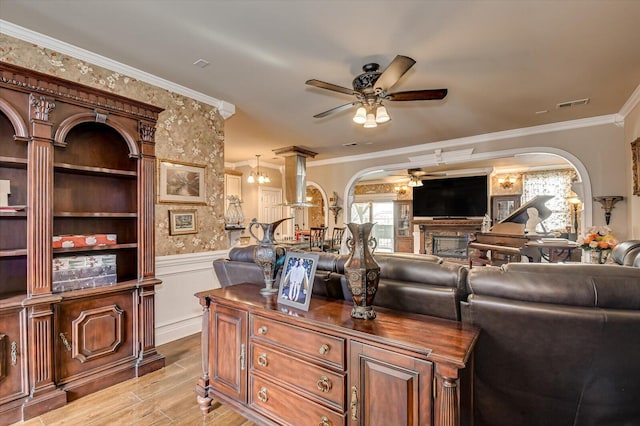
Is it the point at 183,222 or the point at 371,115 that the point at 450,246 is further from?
the point at 183,222

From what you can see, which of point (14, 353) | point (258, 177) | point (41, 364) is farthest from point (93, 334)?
point (258, 177)

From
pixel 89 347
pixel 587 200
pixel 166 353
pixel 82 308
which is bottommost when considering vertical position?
pixel 166 353

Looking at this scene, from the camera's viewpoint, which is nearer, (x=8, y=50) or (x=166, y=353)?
(x=8, y=50)

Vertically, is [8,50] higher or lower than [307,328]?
higher

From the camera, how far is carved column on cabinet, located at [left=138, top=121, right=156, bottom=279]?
8.51 ft

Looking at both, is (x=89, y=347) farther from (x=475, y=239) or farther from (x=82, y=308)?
(x=475, y=239)

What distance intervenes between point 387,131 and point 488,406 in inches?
165

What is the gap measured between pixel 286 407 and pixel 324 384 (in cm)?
34

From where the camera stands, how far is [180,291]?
3344 millimetres

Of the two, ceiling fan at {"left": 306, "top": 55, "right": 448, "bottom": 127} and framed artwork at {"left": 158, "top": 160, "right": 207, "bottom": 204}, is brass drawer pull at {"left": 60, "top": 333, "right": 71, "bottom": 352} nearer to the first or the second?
framed artwork at {"left": 158, "top": 160, "right": 207, "bottom": 204}

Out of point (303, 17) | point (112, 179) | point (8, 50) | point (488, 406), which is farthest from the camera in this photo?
point (112, 179)

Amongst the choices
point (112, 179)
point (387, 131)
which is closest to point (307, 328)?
point (112, 179)

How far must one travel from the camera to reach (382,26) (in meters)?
2.22

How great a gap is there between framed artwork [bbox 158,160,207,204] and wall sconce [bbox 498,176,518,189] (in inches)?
325
